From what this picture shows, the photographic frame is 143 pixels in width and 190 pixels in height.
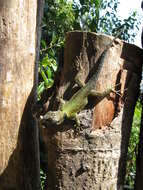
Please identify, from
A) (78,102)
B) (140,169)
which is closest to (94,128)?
(78,102)

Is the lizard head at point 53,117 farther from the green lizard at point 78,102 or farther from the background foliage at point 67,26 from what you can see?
the background foliage at point 67,26

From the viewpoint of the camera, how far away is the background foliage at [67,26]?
311 cm

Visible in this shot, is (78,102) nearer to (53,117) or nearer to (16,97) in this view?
(53,117)

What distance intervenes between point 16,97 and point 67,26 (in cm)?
222

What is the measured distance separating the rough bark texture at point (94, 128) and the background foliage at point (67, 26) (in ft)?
4.16

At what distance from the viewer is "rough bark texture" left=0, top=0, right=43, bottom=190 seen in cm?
184

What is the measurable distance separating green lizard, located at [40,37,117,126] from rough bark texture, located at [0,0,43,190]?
0.37m

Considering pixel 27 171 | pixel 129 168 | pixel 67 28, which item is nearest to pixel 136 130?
pixel 129 168

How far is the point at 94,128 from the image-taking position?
1.49m

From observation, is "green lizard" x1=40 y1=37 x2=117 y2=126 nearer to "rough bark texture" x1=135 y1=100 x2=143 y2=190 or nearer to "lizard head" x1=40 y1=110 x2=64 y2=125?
"lizard head" x1=40 y1=110 x2=64 y2=125

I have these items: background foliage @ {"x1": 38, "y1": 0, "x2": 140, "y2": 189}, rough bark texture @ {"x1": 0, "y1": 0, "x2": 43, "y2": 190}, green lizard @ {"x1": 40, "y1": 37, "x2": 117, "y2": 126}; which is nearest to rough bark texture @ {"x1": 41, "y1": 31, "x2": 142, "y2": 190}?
green lizard @ {"x1": 40, "y1": 37, "x2": 117, "y2": 126}

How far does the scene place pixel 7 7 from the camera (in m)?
1.85

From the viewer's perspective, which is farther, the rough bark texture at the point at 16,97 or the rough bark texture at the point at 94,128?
the rough bark texture at the point at 16,97

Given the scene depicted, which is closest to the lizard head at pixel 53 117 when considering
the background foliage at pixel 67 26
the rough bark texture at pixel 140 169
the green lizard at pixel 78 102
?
the green lizard at pixel 78 102
